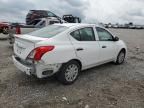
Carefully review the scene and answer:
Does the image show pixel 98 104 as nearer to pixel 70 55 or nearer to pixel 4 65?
pixel 70 55

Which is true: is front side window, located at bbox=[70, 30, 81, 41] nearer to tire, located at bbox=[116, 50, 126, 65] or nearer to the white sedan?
the white sedan

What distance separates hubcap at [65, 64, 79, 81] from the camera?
5.56m

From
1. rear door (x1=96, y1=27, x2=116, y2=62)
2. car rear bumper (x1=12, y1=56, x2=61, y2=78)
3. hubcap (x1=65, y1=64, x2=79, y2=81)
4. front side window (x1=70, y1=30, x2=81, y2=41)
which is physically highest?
front side window (x1=70, y1=30, x2=81, y2=41)

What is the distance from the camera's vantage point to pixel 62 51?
17.4ft

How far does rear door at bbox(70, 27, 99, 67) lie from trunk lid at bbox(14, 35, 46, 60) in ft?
3.44

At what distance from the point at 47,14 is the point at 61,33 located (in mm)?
16143

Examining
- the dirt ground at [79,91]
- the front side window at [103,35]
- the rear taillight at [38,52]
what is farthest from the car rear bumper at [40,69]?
the front side window at [103,35]

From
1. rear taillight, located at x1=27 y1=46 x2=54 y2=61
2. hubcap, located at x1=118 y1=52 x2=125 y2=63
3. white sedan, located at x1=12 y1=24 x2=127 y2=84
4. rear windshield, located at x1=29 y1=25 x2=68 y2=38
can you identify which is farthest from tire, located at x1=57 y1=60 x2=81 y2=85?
hubcap, located at x1=118 y1=52 x2=125 y2=63

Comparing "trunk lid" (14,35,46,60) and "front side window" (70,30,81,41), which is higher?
"front side window" (70,30,81,41)

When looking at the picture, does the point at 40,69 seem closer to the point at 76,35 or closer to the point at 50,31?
the point at 50,31

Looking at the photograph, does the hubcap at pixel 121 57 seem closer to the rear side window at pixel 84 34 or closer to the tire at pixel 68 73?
the rear side window at pixel 84 34

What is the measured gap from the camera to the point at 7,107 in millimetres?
4402

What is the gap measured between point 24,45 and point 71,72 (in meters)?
1.43

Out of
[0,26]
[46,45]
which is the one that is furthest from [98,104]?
[0,26]
